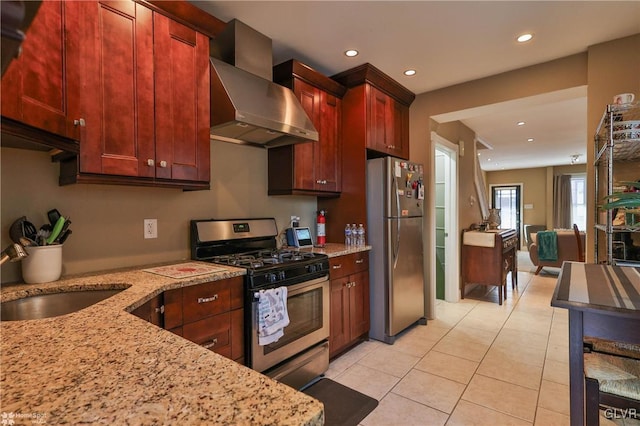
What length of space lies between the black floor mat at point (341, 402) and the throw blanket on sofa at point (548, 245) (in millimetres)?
4935

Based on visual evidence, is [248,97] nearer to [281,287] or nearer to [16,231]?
[281,287]

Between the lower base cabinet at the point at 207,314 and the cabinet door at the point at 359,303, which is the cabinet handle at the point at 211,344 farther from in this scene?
the cabinet door at the point at 359,303

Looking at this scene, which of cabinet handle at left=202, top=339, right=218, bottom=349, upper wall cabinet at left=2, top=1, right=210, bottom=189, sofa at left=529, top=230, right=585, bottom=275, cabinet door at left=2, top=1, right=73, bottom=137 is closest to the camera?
cabinet door at left=2, top=1, right=73, bottom=137

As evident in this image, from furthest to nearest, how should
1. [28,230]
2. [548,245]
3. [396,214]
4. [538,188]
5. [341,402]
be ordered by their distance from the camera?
[538,188] → [548,245] → [396,214] → [341,402] → [28,230]

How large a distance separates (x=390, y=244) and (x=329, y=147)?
1049mm

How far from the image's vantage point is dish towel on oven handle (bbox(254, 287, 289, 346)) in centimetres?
180

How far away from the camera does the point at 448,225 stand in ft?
13.6

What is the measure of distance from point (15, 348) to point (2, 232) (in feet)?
3.44

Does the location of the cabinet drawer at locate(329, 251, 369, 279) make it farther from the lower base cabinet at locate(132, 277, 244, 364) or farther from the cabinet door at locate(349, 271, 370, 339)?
the lower base cabinet at locate(132, 277, 244, 364)

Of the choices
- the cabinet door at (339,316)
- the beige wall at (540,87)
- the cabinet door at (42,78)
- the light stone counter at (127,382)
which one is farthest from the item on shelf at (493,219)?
the cabinet door at (42,78)

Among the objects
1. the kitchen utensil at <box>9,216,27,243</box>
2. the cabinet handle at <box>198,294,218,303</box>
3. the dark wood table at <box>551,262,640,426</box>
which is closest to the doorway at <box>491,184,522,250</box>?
the dark wood table at <box>551,262,640,426</box>

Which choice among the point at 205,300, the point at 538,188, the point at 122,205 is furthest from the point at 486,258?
the point at 538,188

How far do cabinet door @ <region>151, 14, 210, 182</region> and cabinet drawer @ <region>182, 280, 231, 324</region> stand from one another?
0.66 m

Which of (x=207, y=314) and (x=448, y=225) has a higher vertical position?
(x=448, y=225)
